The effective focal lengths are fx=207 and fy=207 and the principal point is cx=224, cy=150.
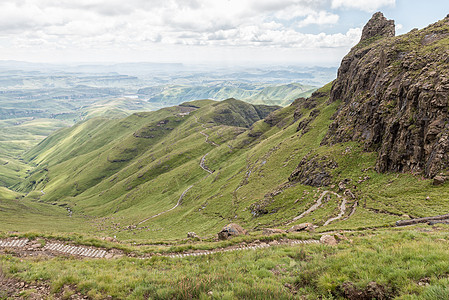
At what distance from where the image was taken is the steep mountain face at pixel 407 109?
3834 cm

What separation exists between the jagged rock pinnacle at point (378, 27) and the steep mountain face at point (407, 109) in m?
52.1

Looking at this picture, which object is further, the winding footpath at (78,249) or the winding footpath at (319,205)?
the winding footpath at (319,205)

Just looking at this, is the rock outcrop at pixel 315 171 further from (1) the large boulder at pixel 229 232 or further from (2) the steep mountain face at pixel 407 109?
(1) the large boulder at pixel 229 232

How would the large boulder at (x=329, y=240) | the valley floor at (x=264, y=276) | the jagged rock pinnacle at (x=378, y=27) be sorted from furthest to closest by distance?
1. the jagged rock pinnacle at (x=378, y=27)
2. the large boulder at (x=329, y=240)
3. the valley floor at (x=264, y=276)

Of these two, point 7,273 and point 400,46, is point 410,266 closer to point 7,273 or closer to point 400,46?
point 7,273

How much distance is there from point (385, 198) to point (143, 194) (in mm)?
153786

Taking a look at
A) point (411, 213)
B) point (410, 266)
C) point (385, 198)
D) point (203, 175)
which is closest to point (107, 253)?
point (410, 266)

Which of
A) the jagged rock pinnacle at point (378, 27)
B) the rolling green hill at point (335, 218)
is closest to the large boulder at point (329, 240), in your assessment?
the rolling green hill at point (335, 218)

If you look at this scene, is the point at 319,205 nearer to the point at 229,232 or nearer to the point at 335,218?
the point at 335,218

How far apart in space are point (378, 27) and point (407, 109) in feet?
375

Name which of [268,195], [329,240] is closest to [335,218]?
[329,240]

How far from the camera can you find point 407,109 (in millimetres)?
45625

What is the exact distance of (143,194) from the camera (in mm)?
158750

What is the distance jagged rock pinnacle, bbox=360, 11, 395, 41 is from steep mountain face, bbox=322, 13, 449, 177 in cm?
5215
